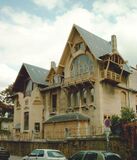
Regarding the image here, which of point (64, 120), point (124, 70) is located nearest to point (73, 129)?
point (64, 120)

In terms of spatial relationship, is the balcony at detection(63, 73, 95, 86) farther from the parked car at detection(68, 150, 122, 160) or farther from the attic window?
the parked car at detection(68, 150, 122, 160)

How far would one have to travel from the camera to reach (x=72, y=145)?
29484 mm

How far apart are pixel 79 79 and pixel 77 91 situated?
1.90 meters

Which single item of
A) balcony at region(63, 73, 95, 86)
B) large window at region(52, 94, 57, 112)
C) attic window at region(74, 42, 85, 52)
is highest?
attic window at region(74, 42, 85, 52)

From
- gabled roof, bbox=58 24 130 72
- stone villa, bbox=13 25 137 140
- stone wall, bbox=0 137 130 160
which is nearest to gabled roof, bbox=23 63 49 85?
stone villa, bbox=13 25 137 140

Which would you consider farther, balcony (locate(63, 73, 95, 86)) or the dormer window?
the dormer window

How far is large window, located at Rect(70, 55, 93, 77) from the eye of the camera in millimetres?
38062

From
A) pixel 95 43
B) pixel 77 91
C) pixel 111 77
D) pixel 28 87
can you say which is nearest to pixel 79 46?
pixel 95 43

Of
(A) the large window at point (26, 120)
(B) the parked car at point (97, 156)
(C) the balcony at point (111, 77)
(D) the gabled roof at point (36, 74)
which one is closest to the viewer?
(B) the parked car at point (97, 156)

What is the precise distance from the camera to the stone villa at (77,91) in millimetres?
36062

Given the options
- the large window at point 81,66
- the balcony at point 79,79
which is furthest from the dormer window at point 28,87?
the large window at point 81,66

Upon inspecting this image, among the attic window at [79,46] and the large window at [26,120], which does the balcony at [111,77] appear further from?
the large window at [26,120]

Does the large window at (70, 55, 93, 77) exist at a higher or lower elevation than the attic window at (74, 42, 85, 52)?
lower

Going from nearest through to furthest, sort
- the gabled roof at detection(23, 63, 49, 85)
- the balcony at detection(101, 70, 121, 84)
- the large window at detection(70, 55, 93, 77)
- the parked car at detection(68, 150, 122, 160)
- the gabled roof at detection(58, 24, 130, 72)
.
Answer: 1. the parked car at detection(68, 150, 122, 160)
2. the balcony at detection(101, 70, 121, 84)
3. the gabled roof at detection(58, 24, 130, 72)
4. the large window at detection(70, 55, 93, 77)
5. the gabled roof at detection(23, 63, 49, 85)
